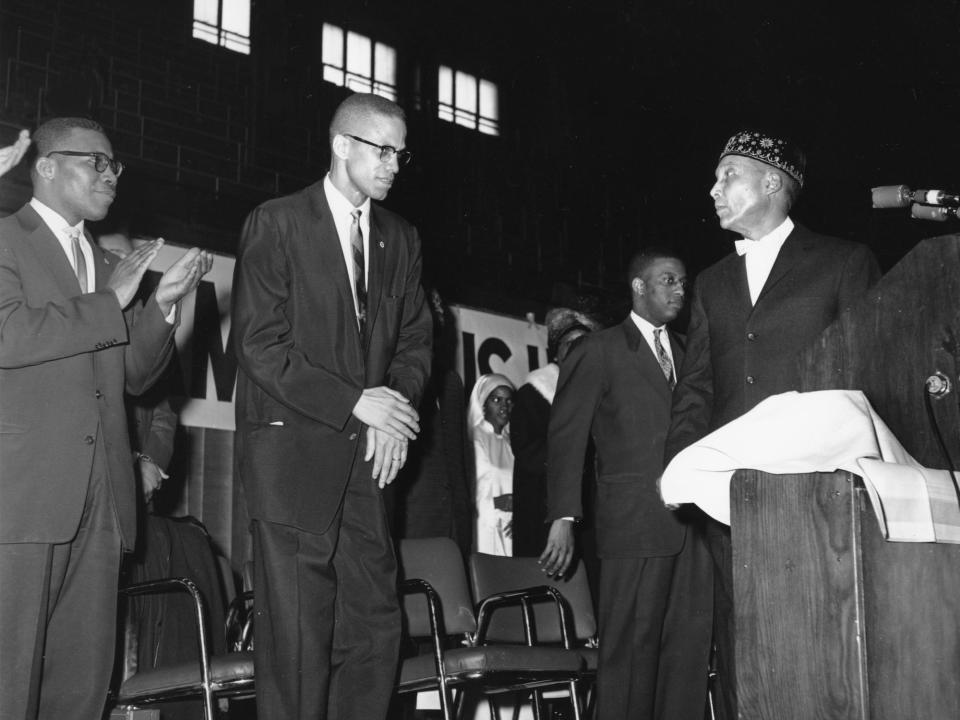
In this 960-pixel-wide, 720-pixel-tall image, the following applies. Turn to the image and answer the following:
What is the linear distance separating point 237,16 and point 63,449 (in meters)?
4.71

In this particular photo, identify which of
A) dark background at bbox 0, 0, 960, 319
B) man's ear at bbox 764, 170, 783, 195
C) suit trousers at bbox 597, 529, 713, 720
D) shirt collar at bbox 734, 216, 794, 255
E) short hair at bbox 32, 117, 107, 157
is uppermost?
dark background at bbox 0, 0, 960, 319

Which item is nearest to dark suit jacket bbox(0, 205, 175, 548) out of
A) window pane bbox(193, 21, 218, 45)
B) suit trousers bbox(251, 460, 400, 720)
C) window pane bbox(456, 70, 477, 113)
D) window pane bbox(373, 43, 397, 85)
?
suit trousers bbox(251, 460, 400, 720)

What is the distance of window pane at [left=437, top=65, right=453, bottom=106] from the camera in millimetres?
8391

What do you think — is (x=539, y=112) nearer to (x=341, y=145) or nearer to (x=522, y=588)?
(x=522, y=588)

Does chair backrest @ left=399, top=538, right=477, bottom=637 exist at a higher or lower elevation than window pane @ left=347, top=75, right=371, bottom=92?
lower

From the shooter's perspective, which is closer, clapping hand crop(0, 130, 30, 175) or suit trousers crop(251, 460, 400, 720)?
suit trousers crop(251, 460, 400, 720)

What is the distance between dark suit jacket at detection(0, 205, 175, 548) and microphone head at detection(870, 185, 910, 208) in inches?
80.1

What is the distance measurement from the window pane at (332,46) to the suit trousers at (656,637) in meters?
4.66

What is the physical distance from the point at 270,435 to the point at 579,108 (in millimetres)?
6633

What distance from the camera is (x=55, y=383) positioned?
3.20m

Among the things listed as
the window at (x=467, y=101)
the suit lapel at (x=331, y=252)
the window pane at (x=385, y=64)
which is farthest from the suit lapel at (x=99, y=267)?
the window at (x=467, y=101)

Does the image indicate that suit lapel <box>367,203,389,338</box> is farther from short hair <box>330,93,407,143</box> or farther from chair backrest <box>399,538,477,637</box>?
chair backrest <box>399,538,477,637</box>

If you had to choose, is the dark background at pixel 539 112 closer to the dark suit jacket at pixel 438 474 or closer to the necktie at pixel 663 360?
the dark suit jacket at pixel 438 474

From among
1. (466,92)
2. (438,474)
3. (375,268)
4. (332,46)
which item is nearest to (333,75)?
(332,46)
